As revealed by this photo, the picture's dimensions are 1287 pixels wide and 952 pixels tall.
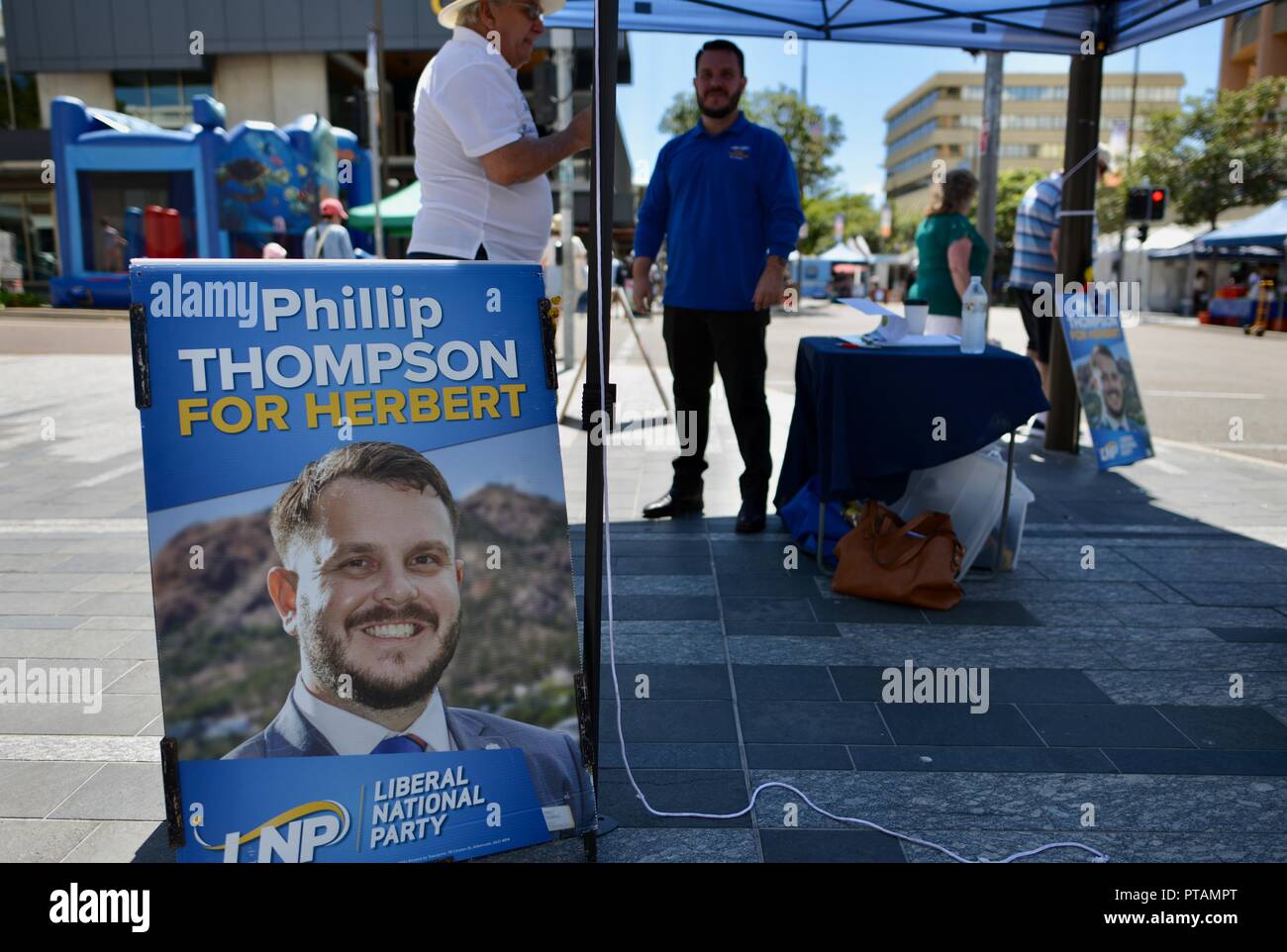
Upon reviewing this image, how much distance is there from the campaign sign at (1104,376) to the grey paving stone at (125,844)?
5.75 meters

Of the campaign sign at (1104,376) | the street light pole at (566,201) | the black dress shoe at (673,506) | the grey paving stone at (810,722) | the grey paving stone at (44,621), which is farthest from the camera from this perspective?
the street light pole at (566,201)

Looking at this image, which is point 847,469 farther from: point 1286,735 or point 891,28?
point 891,28

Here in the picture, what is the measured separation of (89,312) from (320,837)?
1014 inches

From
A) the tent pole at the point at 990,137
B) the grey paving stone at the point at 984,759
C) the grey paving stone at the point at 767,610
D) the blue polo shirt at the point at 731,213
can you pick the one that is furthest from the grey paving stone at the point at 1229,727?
the tent pole at the point at 990,137

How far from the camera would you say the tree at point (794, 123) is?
40062 millimetres

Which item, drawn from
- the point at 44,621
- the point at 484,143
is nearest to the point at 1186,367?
the point at 484,143

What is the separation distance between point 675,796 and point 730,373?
2793 millimetres

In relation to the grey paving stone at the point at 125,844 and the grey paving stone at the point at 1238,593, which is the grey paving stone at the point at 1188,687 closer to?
the grey paving stone at the point at 1238,593

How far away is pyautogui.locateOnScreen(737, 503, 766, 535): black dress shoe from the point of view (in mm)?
5309

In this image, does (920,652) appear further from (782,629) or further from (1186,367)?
(1186,367)

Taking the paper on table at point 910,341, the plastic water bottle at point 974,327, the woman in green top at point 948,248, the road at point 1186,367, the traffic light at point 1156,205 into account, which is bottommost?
the road at point 1186,367

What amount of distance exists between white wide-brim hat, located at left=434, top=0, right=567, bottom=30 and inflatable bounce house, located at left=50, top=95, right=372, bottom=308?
2421 cm
